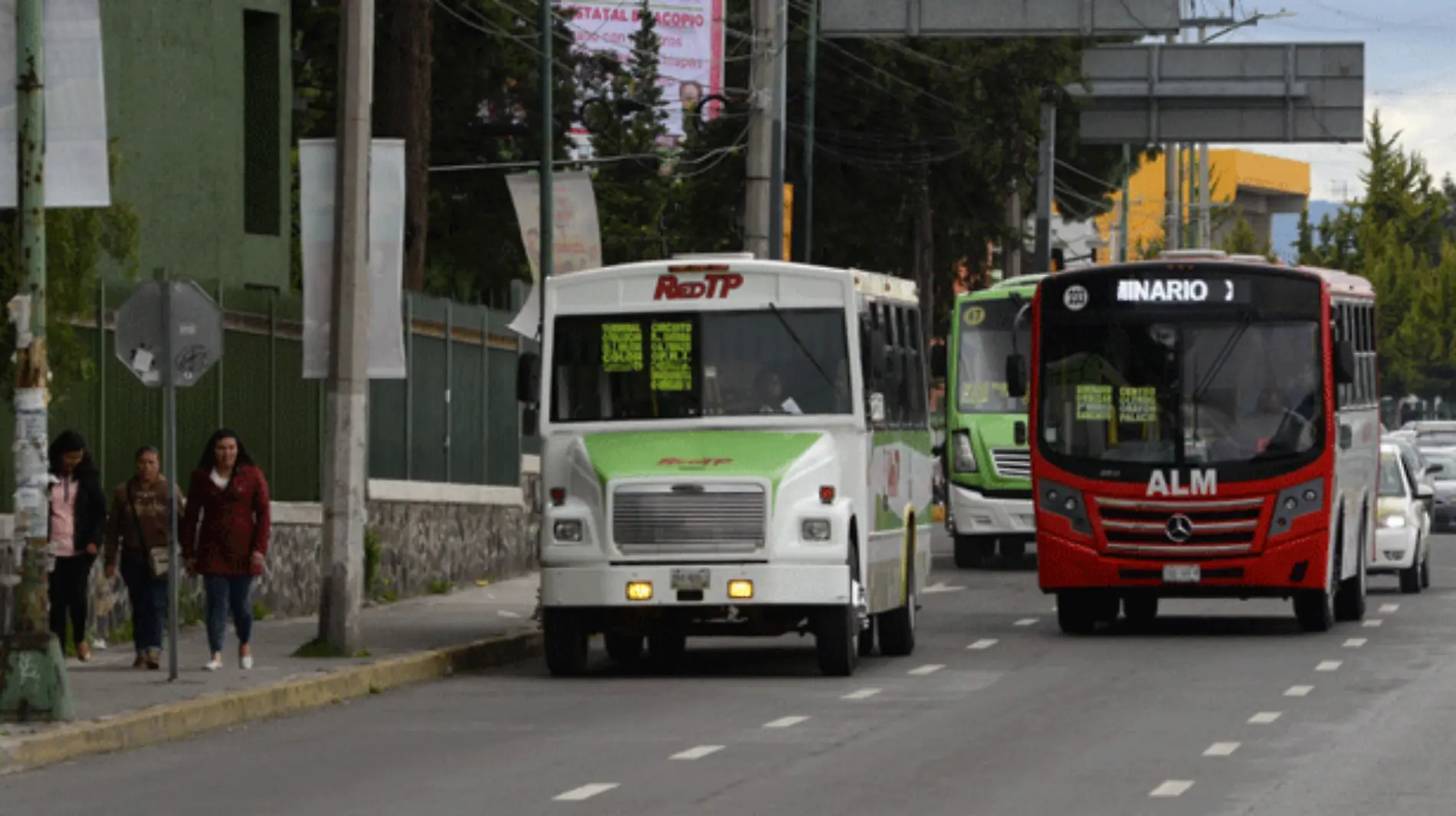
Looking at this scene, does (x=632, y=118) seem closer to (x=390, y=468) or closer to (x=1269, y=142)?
(x=1269, y=142)

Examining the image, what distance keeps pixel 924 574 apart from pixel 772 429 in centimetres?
437

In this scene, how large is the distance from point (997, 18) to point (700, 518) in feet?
69.2

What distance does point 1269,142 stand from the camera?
165 feet

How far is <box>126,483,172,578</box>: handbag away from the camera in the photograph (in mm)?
20594

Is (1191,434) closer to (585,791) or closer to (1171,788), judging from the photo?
(1171,788)

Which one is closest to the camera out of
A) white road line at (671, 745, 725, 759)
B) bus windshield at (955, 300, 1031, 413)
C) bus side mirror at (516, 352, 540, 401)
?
white road line at (671, 745, 725, 759)

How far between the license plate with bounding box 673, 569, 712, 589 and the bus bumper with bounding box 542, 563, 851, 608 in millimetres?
12

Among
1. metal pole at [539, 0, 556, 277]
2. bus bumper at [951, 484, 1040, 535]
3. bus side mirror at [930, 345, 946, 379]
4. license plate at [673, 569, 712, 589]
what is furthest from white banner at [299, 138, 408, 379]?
bus bumper at [951, 484, 1040, 535]

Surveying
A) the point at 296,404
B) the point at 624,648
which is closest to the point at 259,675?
the point at 624,648

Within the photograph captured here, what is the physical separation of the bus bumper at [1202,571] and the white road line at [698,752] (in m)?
9.64

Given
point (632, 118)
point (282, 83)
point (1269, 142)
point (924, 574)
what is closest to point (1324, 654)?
point (924, 574)

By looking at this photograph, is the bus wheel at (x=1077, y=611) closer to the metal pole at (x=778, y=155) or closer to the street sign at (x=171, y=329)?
the street sign at (x=171, y=329)

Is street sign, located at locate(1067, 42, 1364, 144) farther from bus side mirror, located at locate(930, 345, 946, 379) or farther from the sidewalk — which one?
the sidewalk

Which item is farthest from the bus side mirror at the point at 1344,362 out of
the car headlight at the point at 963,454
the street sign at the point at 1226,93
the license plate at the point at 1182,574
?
the street sign at the point at 1226,93
